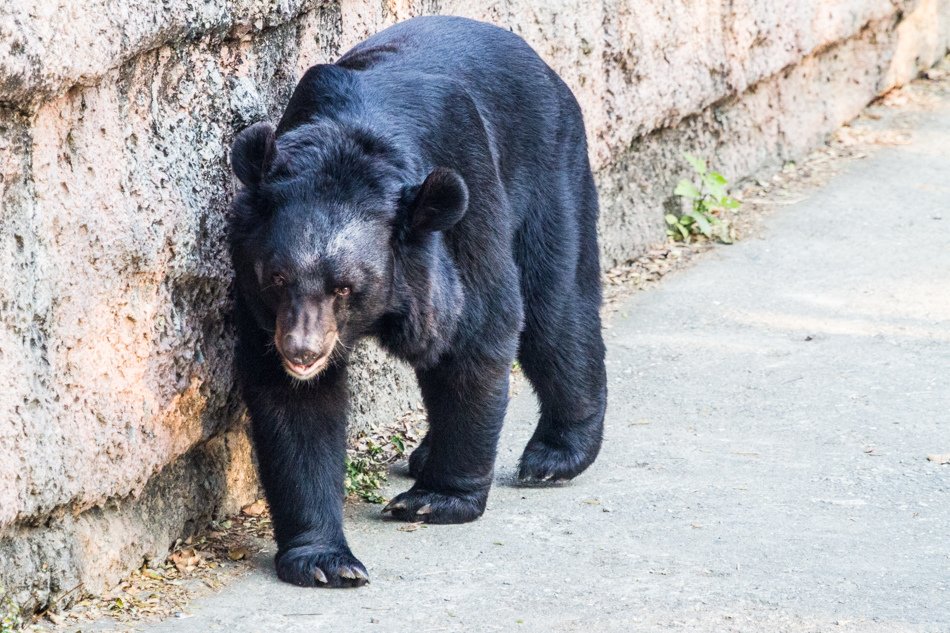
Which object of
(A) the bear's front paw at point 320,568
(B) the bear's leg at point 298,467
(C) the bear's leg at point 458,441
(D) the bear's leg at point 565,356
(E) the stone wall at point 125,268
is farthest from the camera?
(D) the bear's leg at point 565,356

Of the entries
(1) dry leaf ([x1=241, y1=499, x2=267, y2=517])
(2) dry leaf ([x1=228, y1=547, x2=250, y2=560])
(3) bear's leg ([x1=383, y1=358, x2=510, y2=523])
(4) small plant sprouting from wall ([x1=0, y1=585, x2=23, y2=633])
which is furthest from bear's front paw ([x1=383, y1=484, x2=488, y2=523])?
(4) small plant sprouting from wall ([x1=0, y1=585, x2=23, y2=633])

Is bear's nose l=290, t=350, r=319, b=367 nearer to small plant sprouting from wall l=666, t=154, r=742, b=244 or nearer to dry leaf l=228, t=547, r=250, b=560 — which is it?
dry leaf l=228, t=547, r=250, b=560

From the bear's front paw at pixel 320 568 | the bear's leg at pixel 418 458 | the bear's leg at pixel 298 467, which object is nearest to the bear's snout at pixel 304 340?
the bear's leg at pixel 298 467

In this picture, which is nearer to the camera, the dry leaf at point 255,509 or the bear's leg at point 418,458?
the dry leaf at point 255,509

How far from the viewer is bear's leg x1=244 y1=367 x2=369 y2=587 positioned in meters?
4.63

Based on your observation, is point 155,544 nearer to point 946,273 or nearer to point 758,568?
point 758,568

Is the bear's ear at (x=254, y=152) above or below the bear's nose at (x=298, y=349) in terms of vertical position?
above

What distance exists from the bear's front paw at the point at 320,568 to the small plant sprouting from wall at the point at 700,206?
449 cm

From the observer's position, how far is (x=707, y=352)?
7.09m

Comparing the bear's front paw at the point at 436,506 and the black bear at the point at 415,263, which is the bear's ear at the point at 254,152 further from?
the bear's front paw at the point at 436,506

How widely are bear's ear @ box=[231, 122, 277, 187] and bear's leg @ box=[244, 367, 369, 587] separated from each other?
672mm

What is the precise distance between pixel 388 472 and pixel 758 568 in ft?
5.65

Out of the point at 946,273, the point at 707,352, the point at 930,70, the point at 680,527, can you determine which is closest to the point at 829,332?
the point at 707,352

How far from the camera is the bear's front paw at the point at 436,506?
5.14 m
